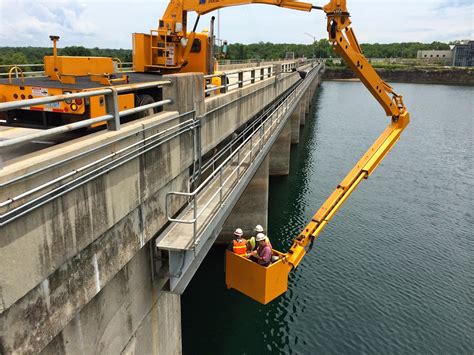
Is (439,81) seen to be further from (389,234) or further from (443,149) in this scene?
(389,234)

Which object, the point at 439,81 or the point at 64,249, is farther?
the point at 439,81

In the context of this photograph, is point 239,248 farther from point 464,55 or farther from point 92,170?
point 464,55

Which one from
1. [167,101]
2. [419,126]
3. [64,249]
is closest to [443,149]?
[419,126]

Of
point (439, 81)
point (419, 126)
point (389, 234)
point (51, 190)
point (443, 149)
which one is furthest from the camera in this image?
point (439, 81)

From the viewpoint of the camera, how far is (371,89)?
47.7 ft

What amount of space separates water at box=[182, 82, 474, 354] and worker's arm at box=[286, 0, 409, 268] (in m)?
3.71

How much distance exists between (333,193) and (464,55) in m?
204

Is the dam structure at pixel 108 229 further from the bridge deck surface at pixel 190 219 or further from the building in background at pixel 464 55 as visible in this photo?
the building in background at pixel 464 55

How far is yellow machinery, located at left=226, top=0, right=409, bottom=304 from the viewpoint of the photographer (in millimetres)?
10406

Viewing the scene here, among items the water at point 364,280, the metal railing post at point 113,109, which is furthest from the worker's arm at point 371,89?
the metal railing post at point 113,109

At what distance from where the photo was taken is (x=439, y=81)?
136m

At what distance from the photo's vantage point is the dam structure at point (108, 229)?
4.17 m

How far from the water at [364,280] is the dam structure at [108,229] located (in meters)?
5.49

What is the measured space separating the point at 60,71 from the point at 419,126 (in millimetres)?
52774
